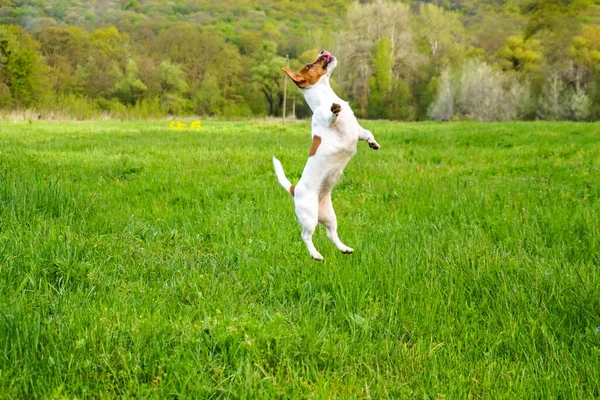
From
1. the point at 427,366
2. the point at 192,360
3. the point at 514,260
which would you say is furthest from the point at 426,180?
the point at 192,360

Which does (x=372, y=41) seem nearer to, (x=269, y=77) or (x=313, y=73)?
(x=269, y=77)

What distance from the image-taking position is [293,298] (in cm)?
295

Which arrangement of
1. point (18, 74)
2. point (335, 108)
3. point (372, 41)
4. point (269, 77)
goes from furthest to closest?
1. point (269, 77)
2. point (372, 41)
3. point (18, 74)
4. point (335, 108)

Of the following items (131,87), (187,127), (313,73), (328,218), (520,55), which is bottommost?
(131,87)

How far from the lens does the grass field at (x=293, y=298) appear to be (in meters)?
2.02

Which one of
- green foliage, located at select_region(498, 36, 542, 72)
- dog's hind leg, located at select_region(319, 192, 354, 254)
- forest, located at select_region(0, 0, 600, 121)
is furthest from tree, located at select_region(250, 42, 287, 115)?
dog's hind leg, located at select_region(319, 192, 354, 254)

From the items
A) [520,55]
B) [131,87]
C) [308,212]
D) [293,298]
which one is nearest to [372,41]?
[520,55]

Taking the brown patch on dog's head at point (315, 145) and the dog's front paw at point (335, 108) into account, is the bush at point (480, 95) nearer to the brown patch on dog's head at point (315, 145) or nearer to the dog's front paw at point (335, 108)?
the brown patch on dog's head at point (315, 145)

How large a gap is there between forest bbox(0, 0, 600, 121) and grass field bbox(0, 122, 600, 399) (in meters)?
25.5

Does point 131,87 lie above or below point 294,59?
below

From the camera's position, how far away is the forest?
41.2 m

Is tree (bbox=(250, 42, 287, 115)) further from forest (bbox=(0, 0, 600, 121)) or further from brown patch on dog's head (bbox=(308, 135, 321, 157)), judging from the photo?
brown patch on dog's head (bbox=(308, 135, 321, 157))

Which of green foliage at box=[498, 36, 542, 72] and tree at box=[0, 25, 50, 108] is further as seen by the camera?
green foliage at box=[498, 36, 542, 72]

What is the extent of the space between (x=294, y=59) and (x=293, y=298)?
1565 inches
